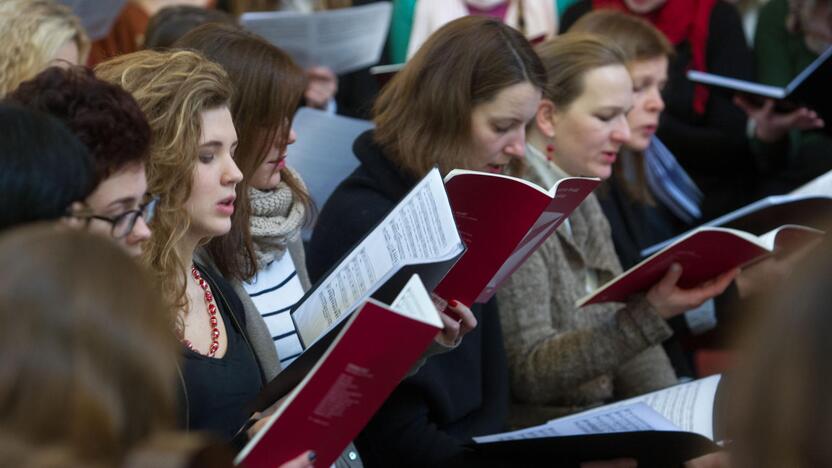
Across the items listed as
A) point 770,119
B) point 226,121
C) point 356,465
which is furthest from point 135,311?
point 770,119

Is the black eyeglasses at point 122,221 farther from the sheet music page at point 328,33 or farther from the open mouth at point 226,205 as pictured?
the sheet music page at point 328,33

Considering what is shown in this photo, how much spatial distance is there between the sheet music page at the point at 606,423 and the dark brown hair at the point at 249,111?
61cm

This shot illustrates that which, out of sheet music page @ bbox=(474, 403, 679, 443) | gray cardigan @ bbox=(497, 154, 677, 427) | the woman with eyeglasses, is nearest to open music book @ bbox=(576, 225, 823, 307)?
gray cardigan @ bbox=(497, 154, 677, 427)

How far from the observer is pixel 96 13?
13.4ft

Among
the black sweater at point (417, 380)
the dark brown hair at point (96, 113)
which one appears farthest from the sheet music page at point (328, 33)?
the dark brown hair at point (96, 113)

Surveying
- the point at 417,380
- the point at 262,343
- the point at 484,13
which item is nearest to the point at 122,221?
the point at 262,343

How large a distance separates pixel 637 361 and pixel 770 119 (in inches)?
53.2

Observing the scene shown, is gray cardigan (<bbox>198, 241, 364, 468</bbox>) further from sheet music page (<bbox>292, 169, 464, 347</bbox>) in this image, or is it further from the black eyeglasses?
the black eyeglasses

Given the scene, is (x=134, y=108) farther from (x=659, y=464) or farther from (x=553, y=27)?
(x=553, y=27)

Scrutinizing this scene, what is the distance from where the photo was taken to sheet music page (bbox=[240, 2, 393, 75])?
3.98 m

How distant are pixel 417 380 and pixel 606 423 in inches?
16.3

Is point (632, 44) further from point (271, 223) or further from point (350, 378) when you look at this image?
point (350, 378)

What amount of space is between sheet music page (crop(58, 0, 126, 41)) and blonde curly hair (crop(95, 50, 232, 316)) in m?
1.80

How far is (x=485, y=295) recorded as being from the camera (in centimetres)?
259
